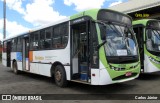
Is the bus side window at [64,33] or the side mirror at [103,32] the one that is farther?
the bus side window at [64,33]

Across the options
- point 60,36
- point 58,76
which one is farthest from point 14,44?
point 58,76

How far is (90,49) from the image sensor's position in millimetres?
7543

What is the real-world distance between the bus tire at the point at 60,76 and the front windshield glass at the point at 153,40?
434 cm

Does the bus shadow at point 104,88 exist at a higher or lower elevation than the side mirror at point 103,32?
lower

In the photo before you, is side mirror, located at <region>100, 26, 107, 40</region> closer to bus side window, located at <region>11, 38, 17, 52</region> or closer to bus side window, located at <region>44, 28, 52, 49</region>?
bus side window, located at <region>44, 28, 52, 49</region>

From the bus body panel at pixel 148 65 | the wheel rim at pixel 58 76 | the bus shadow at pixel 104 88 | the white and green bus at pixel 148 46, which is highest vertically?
the white and green bus at pixel 148 46

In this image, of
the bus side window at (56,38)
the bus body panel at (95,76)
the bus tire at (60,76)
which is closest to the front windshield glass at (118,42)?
the bus body panel at (95,76)

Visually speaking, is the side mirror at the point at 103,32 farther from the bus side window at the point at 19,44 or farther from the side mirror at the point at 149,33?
the bus side window at the point at 19,44

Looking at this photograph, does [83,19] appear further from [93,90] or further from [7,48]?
[7,48]

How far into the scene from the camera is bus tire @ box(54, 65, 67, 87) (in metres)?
9.08

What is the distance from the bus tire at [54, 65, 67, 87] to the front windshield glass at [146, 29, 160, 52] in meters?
4.34

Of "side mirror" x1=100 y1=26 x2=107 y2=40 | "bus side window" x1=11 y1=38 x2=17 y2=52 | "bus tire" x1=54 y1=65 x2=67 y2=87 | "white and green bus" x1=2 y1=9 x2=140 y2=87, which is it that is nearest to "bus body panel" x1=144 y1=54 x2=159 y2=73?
"white and green bus" x1=2 y1=9 x2=140 y2=87

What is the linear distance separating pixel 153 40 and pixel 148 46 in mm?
501

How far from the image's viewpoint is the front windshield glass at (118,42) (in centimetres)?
762
